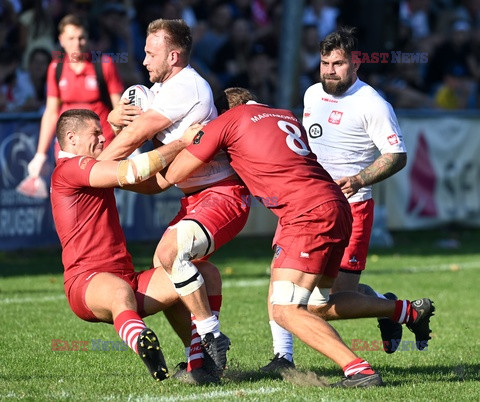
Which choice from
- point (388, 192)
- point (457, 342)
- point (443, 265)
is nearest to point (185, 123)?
point (457, 342)

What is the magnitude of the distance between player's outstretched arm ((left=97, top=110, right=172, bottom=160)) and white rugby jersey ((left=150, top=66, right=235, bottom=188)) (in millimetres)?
56

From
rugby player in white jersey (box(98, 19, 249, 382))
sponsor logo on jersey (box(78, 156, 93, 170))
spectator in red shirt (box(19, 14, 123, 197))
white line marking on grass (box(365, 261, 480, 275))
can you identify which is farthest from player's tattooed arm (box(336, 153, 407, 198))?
white line marking on grass (box(365, 261, 480, 275))

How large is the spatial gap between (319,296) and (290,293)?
2.06 ft

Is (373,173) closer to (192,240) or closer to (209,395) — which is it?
(192,240)

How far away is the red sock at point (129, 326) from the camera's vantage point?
6117 millimetres

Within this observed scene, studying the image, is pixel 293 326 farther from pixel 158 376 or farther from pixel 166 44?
pixel 166 44

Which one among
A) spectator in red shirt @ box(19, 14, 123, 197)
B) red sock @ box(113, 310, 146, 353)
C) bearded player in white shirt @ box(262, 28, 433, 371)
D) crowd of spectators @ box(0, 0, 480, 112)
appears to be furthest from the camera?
crowd of spectators @ box(0, 0, 480, 112)

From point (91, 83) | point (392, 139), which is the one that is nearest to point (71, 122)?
point (392, 139)

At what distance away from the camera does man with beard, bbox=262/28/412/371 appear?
755cm

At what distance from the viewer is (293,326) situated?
645 centimetres

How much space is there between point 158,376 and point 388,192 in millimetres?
10400

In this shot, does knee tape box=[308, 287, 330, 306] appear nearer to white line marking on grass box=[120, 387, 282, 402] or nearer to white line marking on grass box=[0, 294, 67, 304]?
white line marking on grass box=[120, 387, 282, 402]

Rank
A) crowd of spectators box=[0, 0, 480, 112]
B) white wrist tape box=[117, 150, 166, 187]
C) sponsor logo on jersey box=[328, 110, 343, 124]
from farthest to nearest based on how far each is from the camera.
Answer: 1. crowd of spectators box=[0, 0, 480, 112]
2. sponsor logo on jersey box=[328, 110, 343, 124]
3. white wrist tape box=[117, 150, 166, 187]

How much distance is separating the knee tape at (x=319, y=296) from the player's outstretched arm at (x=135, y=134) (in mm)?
1484
